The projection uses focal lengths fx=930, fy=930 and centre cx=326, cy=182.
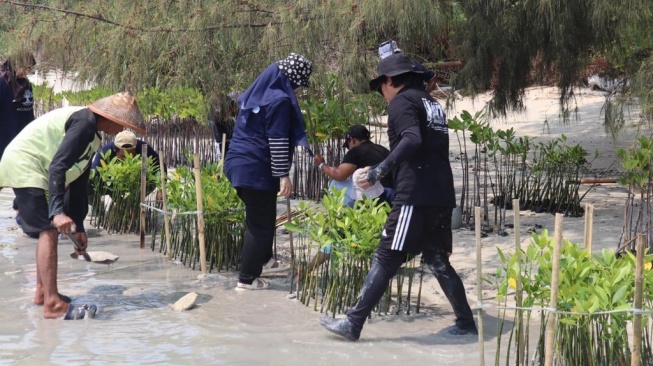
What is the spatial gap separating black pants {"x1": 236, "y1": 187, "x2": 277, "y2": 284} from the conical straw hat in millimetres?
804

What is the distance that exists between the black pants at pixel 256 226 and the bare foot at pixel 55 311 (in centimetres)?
111

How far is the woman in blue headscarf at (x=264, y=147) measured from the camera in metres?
5.48

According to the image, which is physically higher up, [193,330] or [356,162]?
[356,162]

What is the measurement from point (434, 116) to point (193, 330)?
5.71 ft

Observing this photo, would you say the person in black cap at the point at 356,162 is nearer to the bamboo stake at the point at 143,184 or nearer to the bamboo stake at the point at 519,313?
the bamboo stake at the point at 143,184

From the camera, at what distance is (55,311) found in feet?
17.1

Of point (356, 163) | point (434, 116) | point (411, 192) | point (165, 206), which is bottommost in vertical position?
point (165, 206)

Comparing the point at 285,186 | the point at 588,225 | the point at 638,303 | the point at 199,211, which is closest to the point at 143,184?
the point at 199,211

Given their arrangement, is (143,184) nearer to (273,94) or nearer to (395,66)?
(273,94)

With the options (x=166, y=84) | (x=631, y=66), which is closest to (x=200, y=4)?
(x=166, y=84)

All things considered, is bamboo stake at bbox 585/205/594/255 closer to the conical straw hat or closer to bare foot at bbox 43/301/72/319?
the conical straw hat

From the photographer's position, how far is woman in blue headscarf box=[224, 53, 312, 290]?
5.48 meters

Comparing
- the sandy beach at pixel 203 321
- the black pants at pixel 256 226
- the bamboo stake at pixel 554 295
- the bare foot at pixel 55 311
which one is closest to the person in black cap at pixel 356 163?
the black pants at pixel 256 226

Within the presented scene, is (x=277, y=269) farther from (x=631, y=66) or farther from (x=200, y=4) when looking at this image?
(x=631, y=66)
